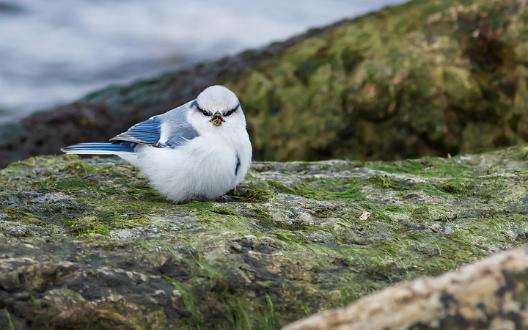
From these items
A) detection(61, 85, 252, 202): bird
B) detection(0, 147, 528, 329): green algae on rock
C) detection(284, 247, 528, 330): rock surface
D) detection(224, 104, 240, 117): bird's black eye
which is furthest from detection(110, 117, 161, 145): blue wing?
detection(284, 247, 528, 330): rock surface

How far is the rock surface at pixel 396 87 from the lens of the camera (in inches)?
302

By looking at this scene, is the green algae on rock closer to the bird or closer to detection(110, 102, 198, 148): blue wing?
the bird

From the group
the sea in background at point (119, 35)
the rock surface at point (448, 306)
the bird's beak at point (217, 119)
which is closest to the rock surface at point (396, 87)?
the bird's beak at point (217, 119)

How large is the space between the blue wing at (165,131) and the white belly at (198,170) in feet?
0.23

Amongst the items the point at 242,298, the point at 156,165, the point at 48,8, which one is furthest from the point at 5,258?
the point at 48,8

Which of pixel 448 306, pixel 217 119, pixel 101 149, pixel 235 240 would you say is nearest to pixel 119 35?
pixel 101 149

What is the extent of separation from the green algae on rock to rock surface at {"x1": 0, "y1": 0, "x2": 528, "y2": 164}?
5.83ft

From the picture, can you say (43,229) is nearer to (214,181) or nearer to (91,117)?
(214,181)

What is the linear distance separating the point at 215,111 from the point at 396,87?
9.23 ft

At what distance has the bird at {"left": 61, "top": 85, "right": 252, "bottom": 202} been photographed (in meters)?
A: 5.09

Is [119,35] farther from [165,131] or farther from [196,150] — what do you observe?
[196,150]

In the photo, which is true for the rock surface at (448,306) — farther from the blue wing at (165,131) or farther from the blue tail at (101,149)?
the blue tail at (101,149)

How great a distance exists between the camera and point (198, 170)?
509 cm

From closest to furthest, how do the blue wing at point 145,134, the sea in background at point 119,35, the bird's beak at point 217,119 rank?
the bird's beak at point 217,119 < the blue wing at point 145,134 < the sea in background at point 119,35
